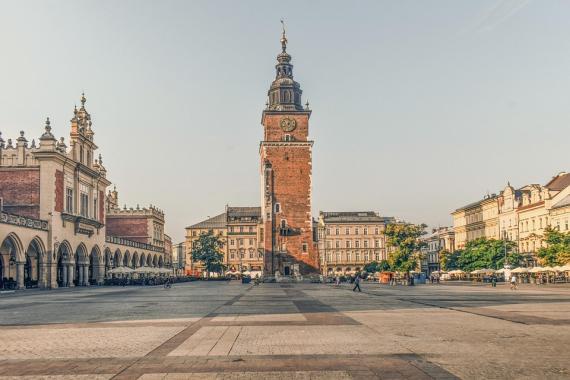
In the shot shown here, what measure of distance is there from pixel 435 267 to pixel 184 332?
144 m

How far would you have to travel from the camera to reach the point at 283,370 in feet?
37.0

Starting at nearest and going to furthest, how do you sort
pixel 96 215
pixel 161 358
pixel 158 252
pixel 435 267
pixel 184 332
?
1. pixel 161 358
2. pixel 184 332
3. pixel 96 215
4. pixel 158 252
5. pixel 435 267

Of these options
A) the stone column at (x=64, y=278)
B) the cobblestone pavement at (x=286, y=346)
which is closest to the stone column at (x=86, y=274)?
the stone column at (x=64, y=278)

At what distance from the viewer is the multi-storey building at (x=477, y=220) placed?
10613cm

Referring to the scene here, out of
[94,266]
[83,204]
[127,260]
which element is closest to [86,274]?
[94,266]

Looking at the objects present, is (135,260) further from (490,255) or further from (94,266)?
(490,255)

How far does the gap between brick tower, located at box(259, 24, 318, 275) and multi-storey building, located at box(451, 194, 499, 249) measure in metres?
32.5

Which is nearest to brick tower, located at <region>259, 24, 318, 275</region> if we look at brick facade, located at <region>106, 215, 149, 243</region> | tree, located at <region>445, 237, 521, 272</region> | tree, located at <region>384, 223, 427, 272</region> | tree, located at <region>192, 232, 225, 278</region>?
tree, located at <region>384, 223, 427, 272</region>

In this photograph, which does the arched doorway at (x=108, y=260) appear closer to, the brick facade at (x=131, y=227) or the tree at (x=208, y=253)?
the brick facade at (x=131, y=227)

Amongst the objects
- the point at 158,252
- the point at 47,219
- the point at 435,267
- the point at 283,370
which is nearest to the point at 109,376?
the point at 283,370

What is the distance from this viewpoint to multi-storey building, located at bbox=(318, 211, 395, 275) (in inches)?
5443

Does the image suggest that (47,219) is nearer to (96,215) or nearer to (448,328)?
(96,215)

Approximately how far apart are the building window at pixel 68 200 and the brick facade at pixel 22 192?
4.82 m

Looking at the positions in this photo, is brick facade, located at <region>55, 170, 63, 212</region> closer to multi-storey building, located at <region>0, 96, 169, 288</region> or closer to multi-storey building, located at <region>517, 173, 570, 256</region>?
multi-storey building, located at <region>0, 96, 169, 288</region>
